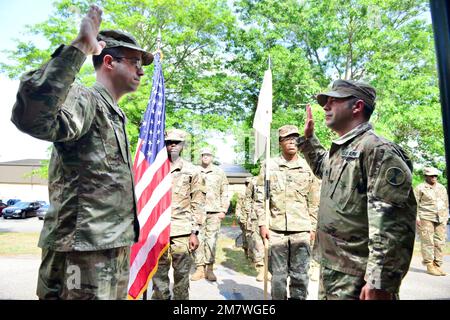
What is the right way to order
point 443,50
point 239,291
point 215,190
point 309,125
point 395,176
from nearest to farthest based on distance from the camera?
1. point 443,50
2. point 395,176
3. point 309,125
4. point 239,291
5. point 215,190

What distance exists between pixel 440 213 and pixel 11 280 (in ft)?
28.7

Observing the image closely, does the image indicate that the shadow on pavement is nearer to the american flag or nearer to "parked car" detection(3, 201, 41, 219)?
the american flag

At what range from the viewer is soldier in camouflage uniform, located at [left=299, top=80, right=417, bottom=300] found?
5.99 feet

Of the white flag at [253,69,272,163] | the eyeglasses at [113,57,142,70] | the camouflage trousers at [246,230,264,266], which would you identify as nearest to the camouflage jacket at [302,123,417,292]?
the eyeglasses at [113,57,142,70]

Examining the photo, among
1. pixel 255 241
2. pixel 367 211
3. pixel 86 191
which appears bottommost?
pixel 255 241

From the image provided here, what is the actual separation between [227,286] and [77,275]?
4168 mm

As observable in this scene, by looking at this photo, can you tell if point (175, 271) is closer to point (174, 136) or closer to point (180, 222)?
point (180, 222)

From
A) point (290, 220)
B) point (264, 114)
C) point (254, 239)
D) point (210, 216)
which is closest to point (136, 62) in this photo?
point (264, 114)

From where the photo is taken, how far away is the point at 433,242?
6793 mm

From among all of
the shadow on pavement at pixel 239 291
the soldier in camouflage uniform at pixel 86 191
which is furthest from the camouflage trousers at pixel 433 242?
the soldier in camouflage uniform at pixel 86 191

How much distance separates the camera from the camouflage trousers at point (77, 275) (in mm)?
1660

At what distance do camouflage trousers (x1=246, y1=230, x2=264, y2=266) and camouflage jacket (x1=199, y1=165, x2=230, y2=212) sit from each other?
0.87 m

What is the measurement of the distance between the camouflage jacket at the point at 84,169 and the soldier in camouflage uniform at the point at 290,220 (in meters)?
2.51
